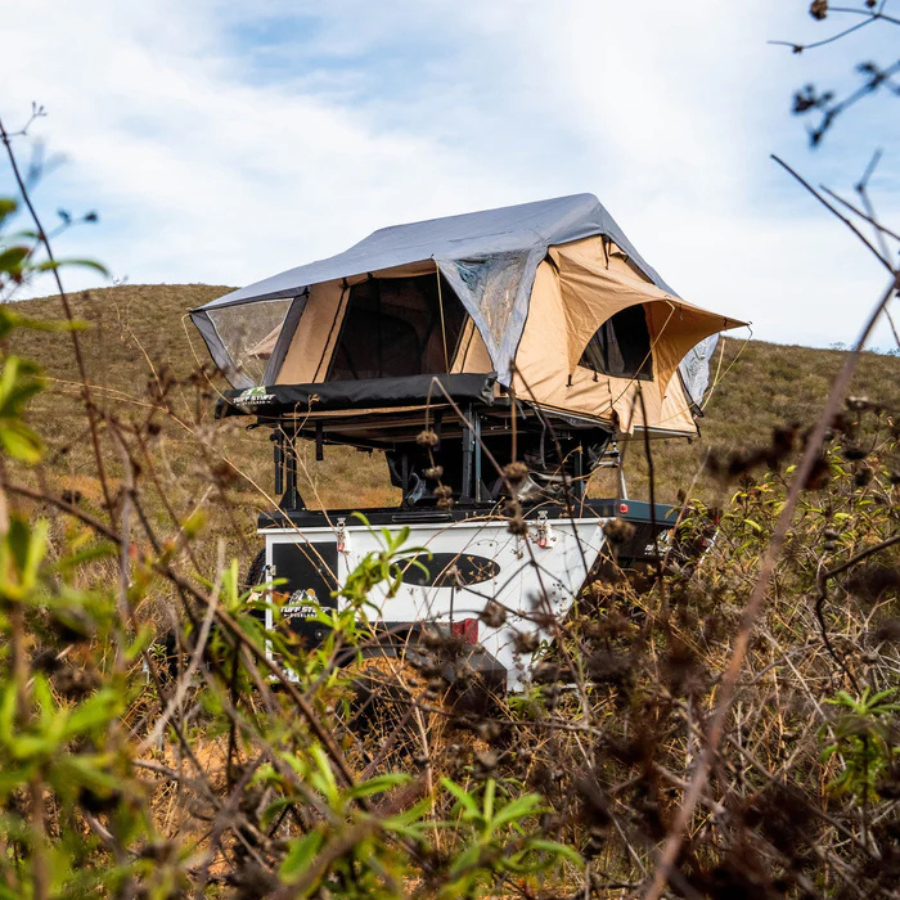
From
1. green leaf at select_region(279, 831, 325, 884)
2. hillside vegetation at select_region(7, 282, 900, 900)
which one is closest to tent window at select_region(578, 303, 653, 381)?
hillside vegetation at select_region(7, 282, 900, 900)

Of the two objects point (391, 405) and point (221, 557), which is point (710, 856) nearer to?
point (221, 557)

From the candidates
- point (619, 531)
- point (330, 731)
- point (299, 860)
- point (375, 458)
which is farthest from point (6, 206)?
point (375, 458)

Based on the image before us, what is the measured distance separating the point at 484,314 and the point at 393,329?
4.15 ft

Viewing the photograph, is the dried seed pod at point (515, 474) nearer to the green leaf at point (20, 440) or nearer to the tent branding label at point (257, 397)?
the green leaf at point (20, 440)

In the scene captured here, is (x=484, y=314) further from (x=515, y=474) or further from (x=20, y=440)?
(x=20, y=440)

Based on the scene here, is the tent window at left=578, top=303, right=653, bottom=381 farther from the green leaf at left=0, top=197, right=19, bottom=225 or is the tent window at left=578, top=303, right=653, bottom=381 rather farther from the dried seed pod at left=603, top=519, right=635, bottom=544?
the green leaf at left=0, top=197, right=19, bottom=225

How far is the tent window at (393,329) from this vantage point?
27.0 ft

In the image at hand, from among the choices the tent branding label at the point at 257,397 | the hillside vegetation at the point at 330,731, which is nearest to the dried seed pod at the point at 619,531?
the hillside vegetation at the point at 330,731

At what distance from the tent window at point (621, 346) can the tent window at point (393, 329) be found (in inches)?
47.2

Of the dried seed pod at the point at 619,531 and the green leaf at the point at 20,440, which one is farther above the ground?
the green leaf at the point at 20,440

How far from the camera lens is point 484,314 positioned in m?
7.36

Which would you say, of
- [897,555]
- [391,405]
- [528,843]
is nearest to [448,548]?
Answer: [391,405]

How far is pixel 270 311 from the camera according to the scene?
8578mm

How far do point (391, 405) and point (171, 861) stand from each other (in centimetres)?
607
